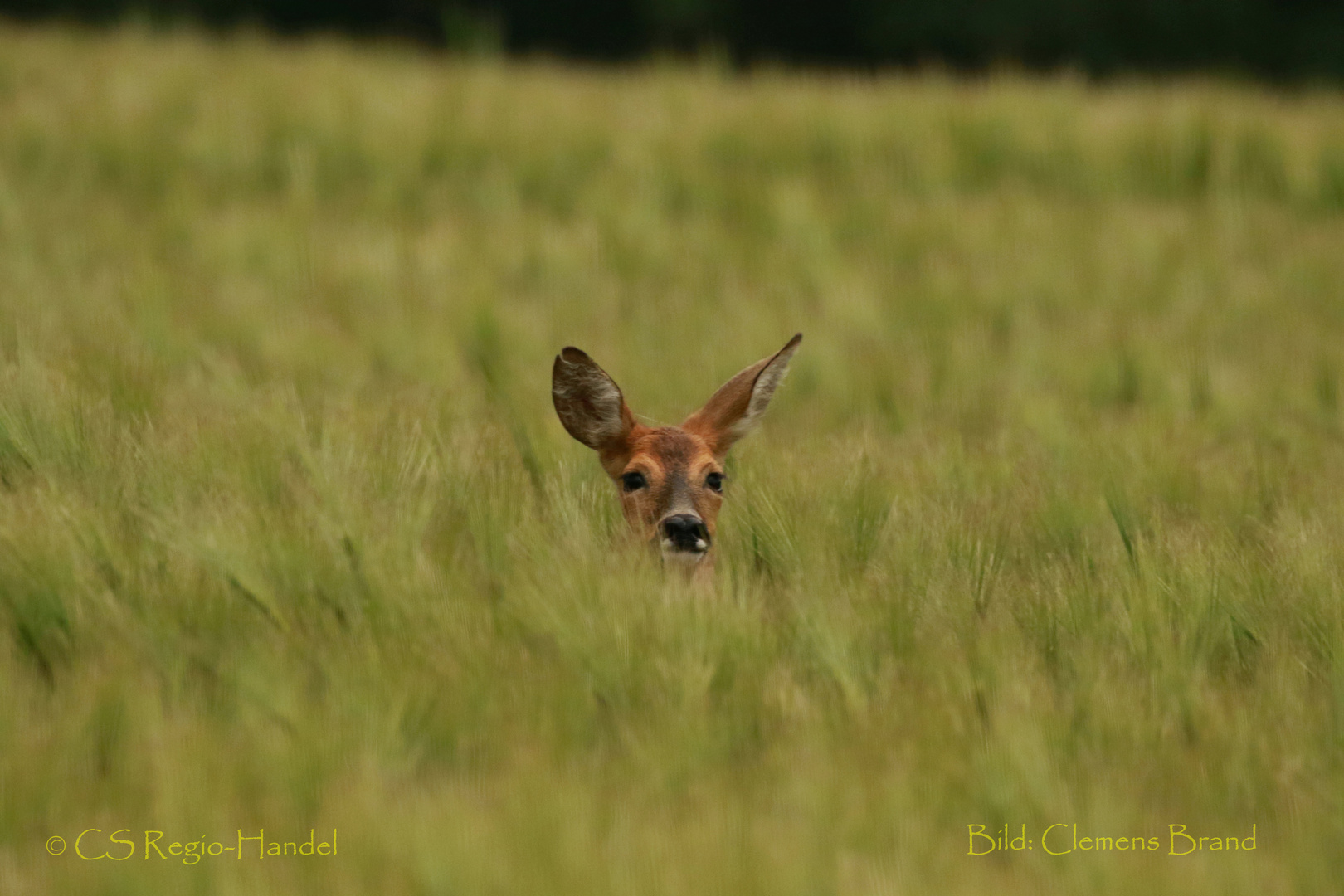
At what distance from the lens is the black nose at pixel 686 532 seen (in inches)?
123

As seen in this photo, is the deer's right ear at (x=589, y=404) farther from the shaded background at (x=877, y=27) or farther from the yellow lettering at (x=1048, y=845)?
the shaded background at (x=877, y=27)

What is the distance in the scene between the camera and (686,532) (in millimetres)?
3127

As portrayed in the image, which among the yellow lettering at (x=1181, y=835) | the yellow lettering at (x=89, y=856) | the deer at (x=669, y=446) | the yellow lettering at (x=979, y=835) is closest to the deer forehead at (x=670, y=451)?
the deer at (x=669, y=446)

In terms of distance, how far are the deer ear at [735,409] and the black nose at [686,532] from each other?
526mm

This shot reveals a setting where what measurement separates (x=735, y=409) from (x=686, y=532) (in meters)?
0.61

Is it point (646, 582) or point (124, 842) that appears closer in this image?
point (124, 842)

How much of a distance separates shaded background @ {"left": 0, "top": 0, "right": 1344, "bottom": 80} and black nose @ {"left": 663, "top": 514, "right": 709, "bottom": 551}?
16790 mm

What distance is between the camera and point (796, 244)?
25.4 ft

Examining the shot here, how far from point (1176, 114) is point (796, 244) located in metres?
2.84

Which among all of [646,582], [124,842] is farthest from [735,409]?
[124,842]

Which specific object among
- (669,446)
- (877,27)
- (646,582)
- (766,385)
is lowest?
(646,582)

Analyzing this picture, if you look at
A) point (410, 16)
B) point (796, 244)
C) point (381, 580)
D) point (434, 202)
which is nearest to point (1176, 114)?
point (796, 244)

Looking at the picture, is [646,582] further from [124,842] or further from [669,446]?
[124,842]

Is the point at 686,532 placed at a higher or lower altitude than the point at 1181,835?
higher
